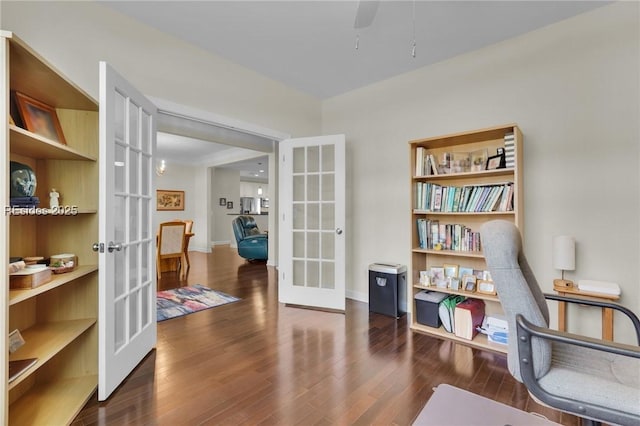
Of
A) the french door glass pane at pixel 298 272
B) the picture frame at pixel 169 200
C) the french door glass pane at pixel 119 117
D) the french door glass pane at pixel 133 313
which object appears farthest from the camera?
the picture frame at pixel 169 200

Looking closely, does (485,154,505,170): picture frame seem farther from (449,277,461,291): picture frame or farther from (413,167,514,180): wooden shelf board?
(449,277,461,291): picture frame

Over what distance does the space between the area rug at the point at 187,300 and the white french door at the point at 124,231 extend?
36.7 inches

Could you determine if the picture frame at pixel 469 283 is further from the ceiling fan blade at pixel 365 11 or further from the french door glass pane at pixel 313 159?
the ceiling fan blade at pixel 365 11

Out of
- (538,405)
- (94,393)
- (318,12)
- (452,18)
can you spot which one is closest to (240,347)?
(94,393)

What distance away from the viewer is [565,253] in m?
2.18

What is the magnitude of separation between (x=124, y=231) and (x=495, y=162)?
288 centimetres

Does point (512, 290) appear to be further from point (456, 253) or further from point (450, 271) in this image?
point (450, 271)

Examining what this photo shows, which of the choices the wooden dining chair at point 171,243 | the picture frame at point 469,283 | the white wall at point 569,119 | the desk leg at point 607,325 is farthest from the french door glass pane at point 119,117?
the wooden dining chair at point 171,243

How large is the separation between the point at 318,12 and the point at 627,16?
2251mm

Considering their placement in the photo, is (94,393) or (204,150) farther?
(204,150)

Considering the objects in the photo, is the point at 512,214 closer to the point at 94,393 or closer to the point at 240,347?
the point at 240,347

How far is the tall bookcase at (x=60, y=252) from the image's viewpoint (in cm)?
152

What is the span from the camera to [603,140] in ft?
7.25

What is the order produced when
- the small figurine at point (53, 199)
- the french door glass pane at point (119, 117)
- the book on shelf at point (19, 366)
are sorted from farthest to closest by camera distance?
the french door glass pane at point (119, 117) < the small figurine at point (53, 199) < the book on shelf at point (19, 366)
